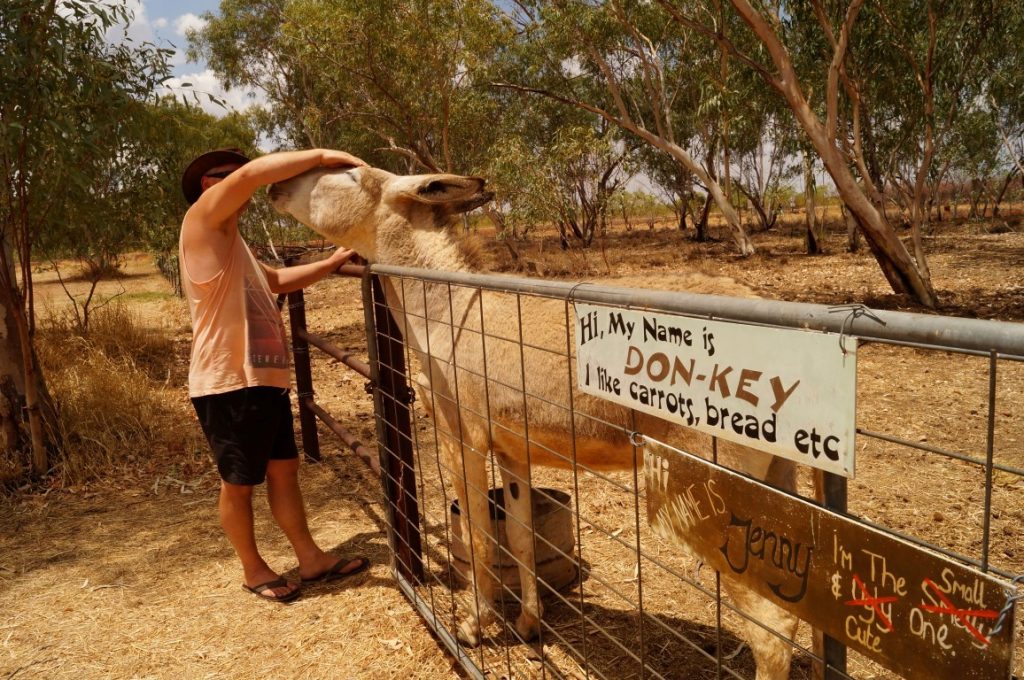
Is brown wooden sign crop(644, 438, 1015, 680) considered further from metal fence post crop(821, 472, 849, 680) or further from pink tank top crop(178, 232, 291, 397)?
pink tank top crop(178, 232, 291, 397)

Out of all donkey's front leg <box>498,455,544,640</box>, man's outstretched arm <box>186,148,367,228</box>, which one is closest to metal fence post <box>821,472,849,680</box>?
donkey's front leg <box>498,455,544,640</box>

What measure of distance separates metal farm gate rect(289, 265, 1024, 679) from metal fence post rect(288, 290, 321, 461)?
2 cm

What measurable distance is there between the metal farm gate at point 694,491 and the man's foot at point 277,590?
562mm

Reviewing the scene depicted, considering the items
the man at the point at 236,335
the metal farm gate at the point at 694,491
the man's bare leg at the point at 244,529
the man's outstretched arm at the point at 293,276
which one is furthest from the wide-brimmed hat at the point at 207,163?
the man's bare leg at the point at 244,529

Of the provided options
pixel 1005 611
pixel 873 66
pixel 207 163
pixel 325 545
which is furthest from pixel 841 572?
pixel 873 66

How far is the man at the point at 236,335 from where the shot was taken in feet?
10.5

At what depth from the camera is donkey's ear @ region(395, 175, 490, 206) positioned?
3.26 m

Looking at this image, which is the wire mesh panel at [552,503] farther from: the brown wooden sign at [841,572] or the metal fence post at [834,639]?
the metal fence post at [834,639]

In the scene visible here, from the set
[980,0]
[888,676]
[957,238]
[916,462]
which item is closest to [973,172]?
[957,238]

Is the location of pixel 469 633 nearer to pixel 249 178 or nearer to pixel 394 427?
pixel 394 427

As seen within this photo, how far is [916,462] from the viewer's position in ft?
16.5

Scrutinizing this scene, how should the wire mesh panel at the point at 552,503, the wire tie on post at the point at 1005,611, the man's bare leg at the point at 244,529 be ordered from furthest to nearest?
the man's bare leg at the point at 244,529 → the wire mesh panel at the point at 552,503 → the wire tie on post at the point at 1005,611

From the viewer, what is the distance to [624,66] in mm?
22531

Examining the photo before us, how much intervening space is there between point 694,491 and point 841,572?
1.18 ft
